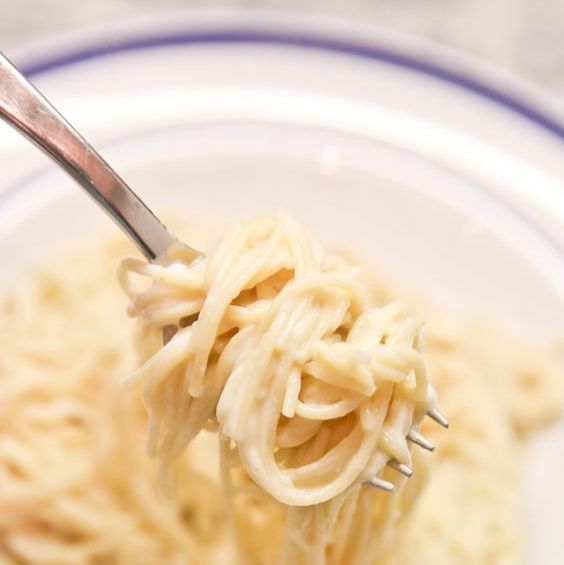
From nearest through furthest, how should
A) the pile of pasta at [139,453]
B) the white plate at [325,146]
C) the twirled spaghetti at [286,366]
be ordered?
the twirled spaghetti at [286,366] < the pile of pasta at [139,453] < the white plate at [325,146]

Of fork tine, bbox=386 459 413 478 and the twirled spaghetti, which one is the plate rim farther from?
fork tine, bbox=386 459 413 478

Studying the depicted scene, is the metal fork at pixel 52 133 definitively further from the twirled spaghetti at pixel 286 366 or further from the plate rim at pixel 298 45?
the plate rim at pixel 298 45

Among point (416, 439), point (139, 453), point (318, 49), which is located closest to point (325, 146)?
point (318, 49)

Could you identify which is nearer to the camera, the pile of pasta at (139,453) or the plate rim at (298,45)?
the pile of pasta at (139,453)

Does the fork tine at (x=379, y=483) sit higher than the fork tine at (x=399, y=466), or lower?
lower

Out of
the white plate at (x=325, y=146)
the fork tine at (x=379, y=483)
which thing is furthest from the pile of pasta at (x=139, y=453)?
the fork tine at (x=379, y=483)

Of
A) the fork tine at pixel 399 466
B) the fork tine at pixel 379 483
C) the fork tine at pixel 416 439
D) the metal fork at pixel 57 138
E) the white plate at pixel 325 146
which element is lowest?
the fork tine at pixel 379 483

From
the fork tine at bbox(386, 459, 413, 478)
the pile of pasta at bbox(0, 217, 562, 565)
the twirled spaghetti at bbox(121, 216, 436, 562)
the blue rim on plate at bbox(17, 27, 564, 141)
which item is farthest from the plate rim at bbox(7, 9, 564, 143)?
the fork tine at bbox(386, 459, 413, 478)
